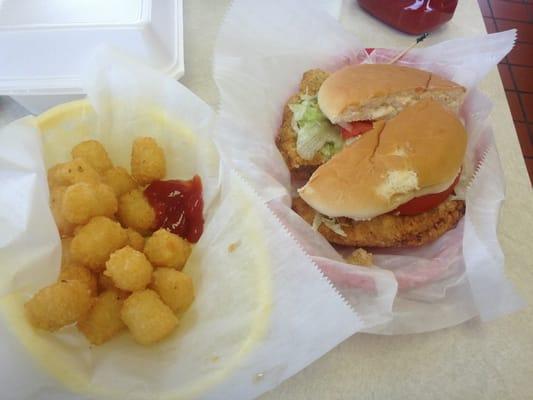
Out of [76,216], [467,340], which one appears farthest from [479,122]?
[76,216]

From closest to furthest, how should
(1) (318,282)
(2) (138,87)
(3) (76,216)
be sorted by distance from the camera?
(1) (318,282), (3) (76,216), (2) (138,87)

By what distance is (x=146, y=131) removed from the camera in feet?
3.21

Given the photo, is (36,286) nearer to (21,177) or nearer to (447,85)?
(21,177)

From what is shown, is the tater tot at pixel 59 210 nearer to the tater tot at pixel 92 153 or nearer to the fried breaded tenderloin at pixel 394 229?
the tater tot at pixel 92 153

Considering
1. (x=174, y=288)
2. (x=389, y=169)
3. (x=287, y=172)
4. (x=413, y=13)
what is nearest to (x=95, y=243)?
(x=174, y=288)

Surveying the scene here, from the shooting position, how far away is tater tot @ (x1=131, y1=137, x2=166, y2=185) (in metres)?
0.90

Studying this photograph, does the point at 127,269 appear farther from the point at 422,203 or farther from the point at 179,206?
the point at 422,203

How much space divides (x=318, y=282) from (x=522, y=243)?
562 mm

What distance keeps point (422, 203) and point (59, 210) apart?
698mm

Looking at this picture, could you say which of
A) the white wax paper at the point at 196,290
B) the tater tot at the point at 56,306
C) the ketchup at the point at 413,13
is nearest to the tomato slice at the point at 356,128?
the white wax paper at the point at 196,290

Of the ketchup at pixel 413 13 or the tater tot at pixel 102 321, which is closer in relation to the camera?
the tater tot at pixel 102 321

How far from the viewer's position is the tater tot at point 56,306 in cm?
69

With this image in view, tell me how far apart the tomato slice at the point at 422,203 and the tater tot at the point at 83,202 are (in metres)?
0.56

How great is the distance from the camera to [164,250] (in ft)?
2.65
